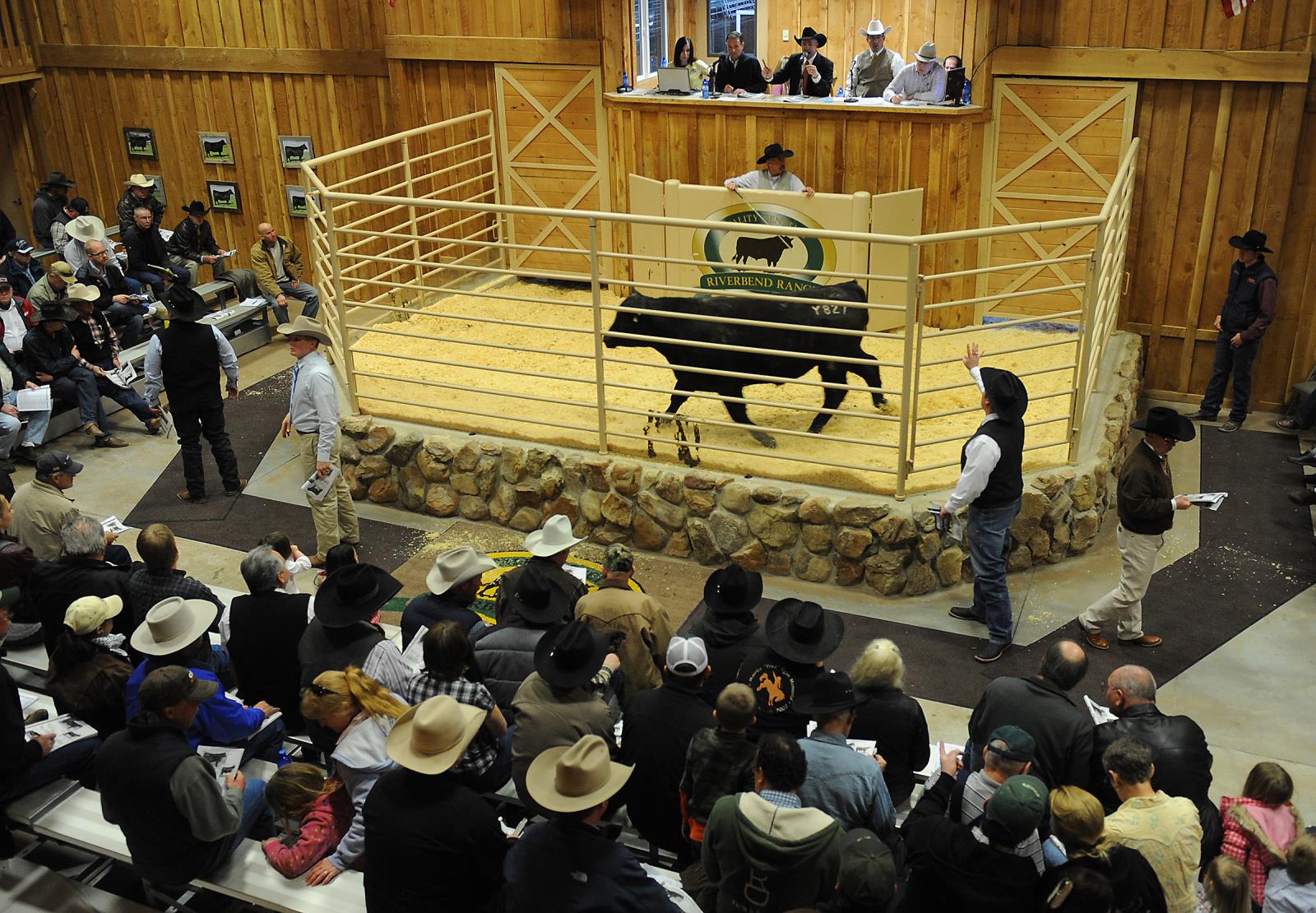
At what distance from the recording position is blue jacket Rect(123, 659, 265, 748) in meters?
5.40

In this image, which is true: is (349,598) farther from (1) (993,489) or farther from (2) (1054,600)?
(2) (1054,600)

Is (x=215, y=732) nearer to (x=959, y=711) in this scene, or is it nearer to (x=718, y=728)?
(x=718, y=728)

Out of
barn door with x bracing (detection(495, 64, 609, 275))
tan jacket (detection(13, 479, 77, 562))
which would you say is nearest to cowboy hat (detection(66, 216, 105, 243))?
barn door with x bracing (detection(495, 64, 609, 275))

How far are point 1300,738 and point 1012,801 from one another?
12.7ft

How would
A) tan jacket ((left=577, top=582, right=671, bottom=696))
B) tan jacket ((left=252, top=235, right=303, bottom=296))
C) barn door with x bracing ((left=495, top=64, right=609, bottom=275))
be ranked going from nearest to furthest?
tan jacket ((left=577, top=582, right=671, bottom=696)), barn door with x bracing ((left=495, top=64, right=609, bottom=275)), tan jacket ((left=252, top=235, right=303, bottom=296))

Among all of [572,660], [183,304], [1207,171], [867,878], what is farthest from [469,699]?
[1207,171]

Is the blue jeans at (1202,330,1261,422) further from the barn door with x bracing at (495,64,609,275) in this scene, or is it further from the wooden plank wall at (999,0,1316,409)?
the barn door with x bracing at (495,64,609,275)

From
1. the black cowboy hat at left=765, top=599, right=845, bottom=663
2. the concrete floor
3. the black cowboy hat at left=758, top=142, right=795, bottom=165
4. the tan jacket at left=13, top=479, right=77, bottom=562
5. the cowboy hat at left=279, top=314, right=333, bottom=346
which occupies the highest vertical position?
the black cowboy hat at left=758, top=142, right=795, bottom=165

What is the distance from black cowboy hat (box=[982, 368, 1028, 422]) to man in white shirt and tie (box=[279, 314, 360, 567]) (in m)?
4.77

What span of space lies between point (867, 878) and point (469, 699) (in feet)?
6.17

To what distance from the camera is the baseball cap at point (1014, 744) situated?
459 cm

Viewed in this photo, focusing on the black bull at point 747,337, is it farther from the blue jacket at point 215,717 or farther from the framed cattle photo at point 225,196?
the framed cattle photo at point 225,196

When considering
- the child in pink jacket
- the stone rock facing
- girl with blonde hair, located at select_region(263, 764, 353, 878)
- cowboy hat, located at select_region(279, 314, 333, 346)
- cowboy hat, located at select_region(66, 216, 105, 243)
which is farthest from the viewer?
cowboy hat, located at select_region(66, 216, 105, 243)

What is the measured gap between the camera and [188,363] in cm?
986
